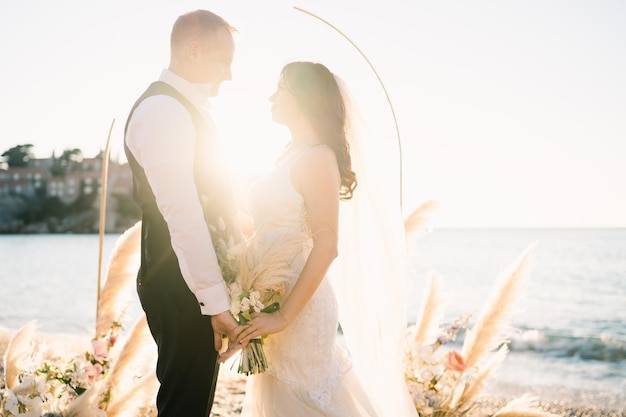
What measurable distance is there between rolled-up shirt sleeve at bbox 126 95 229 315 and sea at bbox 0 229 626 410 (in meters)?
1.46

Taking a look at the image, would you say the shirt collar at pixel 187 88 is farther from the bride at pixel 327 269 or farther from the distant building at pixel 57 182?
the distant building at pixel 57 182

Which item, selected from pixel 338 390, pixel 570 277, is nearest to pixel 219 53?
pixel 338 390

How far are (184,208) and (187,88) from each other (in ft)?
1.71

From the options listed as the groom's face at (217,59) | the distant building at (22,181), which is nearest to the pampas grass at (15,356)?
the groom's face at (217,59)

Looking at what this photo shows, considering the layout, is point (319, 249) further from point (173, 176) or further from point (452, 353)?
point (452, 353)

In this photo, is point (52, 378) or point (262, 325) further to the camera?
point (52, 378)

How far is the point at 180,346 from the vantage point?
2.28 meters

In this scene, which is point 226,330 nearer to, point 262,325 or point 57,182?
point 262,325

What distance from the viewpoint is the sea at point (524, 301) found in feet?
29.3

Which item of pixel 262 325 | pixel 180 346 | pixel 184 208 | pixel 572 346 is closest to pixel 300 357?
pixel 262 325

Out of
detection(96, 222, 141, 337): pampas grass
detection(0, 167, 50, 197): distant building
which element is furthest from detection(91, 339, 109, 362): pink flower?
detection(0, 167, 50, 197): distant building

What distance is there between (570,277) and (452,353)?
25.6 metres

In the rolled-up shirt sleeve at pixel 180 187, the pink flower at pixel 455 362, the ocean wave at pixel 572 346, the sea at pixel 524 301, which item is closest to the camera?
the rolled-up shirt sleeve at pixel 180 187

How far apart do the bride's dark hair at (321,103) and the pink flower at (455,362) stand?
5.96ft
